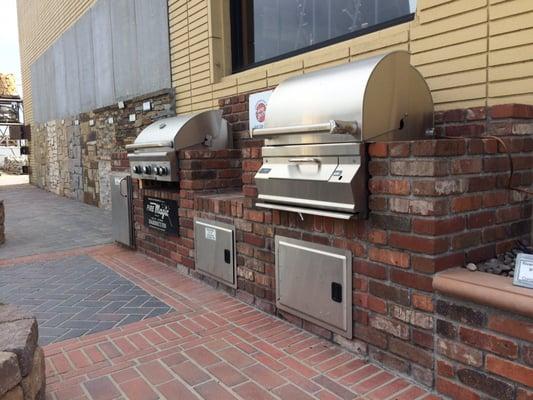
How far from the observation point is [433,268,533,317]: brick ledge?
186 cm

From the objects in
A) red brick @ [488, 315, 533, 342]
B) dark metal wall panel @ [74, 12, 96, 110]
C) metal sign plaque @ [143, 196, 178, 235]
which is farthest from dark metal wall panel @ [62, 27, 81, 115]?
red brick @ [488, 315, 533, 342]

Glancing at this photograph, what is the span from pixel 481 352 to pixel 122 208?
465 cm

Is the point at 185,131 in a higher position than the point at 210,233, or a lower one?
higher

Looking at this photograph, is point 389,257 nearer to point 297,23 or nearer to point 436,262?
point 436,262

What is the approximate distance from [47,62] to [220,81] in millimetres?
10626

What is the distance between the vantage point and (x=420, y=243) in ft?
7.40

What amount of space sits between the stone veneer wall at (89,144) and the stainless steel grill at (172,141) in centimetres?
164

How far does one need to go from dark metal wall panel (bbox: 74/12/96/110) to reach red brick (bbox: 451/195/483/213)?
30.5ft

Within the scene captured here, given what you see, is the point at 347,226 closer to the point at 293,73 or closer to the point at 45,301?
the point at 293,73

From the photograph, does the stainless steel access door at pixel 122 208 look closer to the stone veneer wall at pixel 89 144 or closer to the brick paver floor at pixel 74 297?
the brick paver floor at pixel 74 297

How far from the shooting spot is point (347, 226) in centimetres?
267

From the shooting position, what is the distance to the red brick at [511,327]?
1851mm

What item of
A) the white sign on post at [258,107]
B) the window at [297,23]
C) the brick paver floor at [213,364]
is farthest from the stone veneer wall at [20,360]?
the window at [297,23]

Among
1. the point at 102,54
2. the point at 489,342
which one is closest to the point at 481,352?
the point at 489,342
